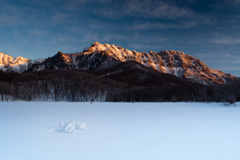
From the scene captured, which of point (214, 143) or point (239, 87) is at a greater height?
point (239, 87)

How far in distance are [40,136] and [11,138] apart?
1.71 metres

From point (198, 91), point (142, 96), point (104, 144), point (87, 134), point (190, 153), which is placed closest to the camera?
point (190, 153)

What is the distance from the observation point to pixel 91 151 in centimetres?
766

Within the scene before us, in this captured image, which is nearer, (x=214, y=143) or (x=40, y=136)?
(x=214, y=143)

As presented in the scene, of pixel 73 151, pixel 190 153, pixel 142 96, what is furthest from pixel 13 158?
pixel 142 96

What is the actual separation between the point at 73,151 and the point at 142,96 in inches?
3884

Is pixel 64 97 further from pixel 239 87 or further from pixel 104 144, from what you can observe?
pixel 104 144

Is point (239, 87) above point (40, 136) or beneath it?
above

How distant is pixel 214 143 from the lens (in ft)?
29.2

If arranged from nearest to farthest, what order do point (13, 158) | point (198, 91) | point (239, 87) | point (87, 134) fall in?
point (13, 158) < point (87, 134) < point (239, 87) < point (198, 91)

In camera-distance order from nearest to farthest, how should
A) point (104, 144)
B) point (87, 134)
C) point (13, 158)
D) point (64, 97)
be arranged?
1. point (13, 158)
2. point (104, 144)
3. point (87, 134)
4. point (64, 97)

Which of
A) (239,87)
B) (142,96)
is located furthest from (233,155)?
(142,96)

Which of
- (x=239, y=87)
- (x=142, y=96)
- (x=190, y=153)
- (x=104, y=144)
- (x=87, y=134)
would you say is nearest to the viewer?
(x=190, y=153)

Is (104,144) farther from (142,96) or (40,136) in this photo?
(142,96)
